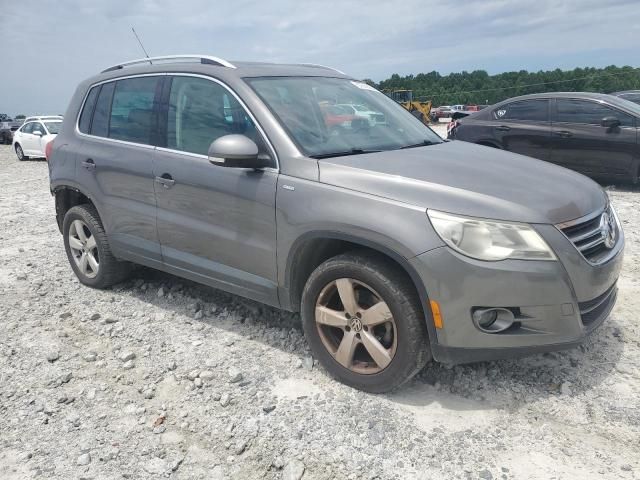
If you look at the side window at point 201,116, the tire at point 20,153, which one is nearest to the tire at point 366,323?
the side window at point 201,116

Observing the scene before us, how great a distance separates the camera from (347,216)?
9.32 ft

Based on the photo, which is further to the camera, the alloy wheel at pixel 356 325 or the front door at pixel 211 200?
the front door at pixel 211 200

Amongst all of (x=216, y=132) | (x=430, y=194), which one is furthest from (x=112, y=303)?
(x=430, y=194)

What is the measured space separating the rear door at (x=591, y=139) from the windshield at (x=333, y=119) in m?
5.14

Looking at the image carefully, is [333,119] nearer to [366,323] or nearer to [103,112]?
[366,323]

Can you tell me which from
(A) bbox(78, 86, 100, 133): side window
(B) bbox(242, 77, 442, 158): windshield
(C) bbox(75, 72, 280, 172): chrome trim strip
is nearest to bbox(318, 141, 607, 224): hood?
(B) bbox(242, 77, 442, 158): windshield

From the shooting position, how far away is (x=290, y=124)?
3.30 meters

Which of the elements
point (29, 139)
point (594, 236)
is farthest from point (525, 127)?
point (29, 139)

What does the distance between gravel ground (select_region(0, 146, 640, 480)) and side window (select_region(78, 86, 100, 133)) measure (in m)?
1.58

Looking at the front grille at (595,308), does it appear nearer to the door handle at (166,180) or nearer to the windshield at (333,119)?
the windshield at (333,119)

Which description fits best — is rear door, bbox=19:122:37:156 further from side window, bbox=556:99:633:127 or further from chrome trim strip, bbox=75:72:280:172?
side window, bbox=556:99:633:127

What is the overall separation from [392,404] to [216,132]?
201 cm

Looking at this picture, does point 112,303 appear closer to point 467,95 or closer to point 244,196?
point 244,196

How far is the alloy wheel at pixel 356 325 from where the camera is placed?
289 centimetres
